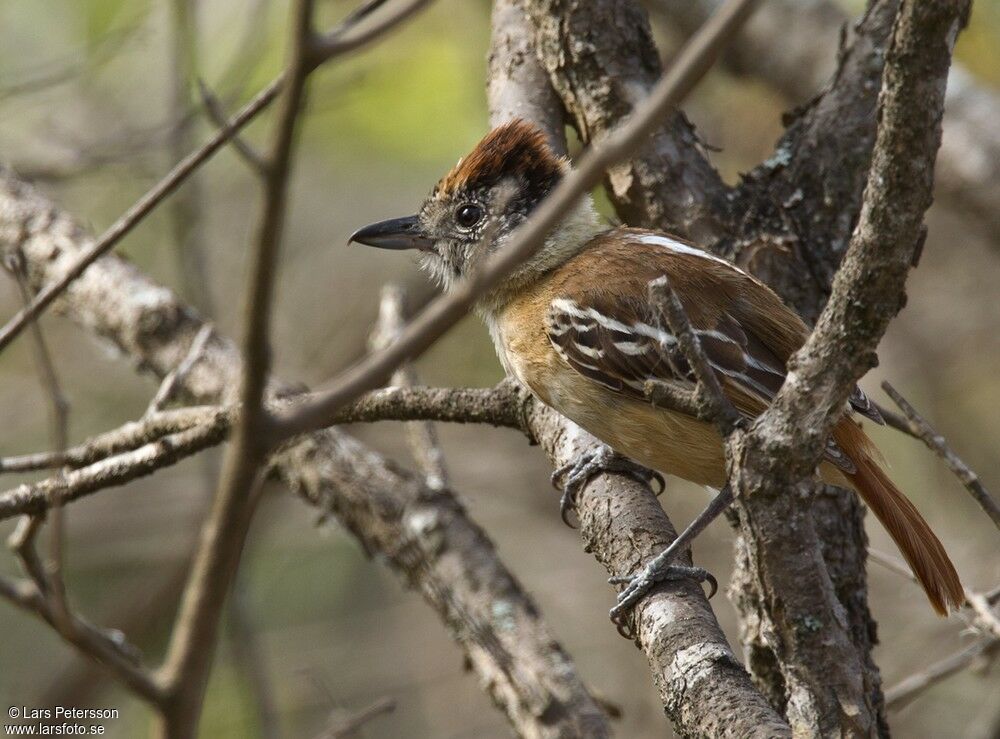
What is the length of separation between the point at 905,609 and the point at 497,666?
132 inches

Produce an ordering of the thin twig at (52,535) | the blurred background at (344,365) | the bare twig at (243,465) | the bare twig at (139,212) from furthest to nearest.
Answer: the blurred background at (344,365) < the bare twig at (139,212) < the thin twig at (52,535) < the bare twig at (243,465)

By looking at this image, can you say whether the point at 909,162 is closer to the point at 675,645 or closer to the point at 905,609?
the point at 675,645

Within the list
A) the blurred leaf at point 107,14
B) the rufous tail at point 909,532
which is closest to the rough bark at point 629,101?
the rufous tail at point 909,532

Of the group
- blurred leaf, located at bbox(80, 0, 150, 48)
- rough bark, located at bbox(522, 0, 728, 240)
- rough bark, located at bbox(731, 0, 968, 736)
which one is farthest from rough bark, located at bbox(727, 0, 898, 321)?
→ blurred leaf, located at bbox(80, 0, 150, 48)

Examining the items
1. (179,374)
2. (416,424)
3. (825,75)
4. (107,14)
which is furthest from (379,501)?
(107,14)

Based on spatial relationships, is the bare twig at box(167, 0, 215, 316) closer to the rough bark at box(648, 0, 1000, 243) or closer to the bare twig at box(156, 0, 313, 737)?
the rough bark at box(648, 0, 1000, 243)

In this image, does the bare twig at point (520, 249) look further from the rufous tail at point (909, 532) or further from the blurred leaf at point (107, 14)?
the blurred leaf at point (107, 14)

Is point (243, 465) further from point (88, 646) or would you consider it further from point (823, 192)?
point (823, 192)

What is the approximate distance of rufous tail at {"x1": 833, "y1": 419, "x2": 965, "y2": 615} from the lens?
10.2ft

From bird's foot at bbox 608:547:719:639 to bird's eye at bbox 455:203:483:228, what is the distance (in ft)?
5.64

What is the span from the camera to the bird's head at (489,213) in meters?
4.00

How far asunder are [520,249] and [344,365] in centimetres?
488

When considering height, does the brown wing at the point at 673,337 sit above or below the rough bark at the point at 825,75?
below

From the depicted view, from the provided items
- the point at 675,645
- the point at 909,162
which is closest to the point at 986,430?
the point at 675,645
